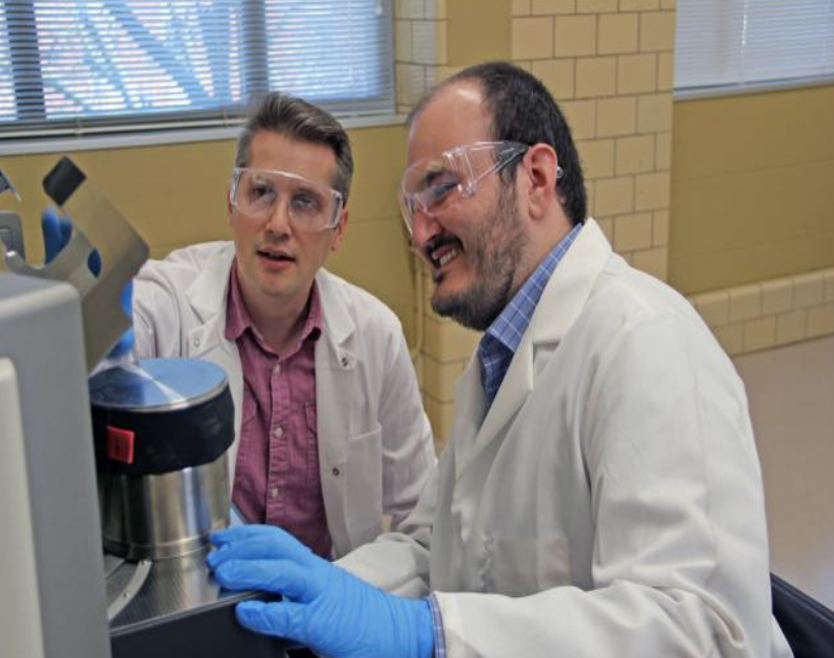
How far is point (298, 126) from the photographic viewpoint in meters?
1.86

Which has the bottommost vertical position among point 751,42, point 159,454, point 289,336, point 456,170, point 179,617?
point 289,336

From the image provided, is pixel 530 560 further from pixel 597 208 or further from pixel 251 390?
pixel 597 208

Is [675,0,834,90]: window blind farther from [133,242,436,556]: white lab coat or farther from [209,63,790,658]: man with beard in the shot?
[209,63,790,658]: man with beard

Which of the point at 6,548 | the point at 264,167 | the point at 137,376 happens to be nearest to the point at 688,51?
the point at 264,167

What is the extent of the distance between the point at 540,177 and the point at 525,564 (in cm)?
54

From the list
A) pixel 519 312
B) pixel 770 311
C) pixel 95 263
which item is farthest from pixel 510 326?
pixel 770 311

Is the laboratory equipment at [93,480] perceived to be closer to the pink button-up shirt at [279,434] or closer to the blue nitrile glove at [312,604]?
the blue nitrile glove at [312,604]

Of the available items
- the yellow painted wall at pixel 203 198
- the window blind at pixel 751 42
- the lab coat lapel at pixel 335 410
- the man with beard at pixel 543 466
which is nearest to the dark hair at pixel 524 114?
the man with beard at pixel 543 466

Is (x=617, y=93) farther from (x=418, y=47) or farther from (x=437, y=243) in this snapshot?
(x=437, y=243)

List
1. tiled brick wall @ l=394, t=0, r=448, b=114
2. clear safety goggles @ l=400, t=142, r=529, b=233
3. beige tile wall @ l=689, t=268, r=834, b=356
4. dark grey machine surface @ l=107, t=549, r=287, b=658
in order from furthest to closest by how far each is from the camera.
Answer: beige tile wall @ l=689, t=268, r=834, b=356, tiled brick wall @ l=394, t=0, r=448, b=114, clear safety goggles @ l=400, t=142, r=529, b=233, dark grey machine surface @ l=107, t=549, r=287, b=658

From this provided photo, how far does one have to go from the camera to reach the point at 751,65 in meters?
4.45

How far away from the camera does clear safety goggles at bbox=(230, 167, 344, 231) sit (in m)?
1.85

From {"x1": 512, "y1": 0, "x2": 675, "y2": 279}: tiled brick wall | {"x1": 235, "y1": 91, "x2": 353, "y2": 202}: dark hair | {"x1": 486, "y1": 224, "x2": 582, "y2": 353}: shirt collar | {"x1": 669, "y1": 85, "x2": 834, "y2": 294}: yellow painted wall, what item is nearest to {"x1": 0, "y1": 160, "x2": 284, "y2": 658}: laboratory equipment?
{"x1": 486, "y1": 224, "x2": 582, "y2": 353}: shirt collar

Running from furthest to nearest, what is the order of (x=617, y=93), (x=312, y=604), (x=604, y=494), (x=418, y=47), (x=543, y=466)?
1. (x=617, y=93)
2. (x=418, y=47)
3. (x=543, y=466)
4. (x=604, y=494)
5. (x=312, y=604)
